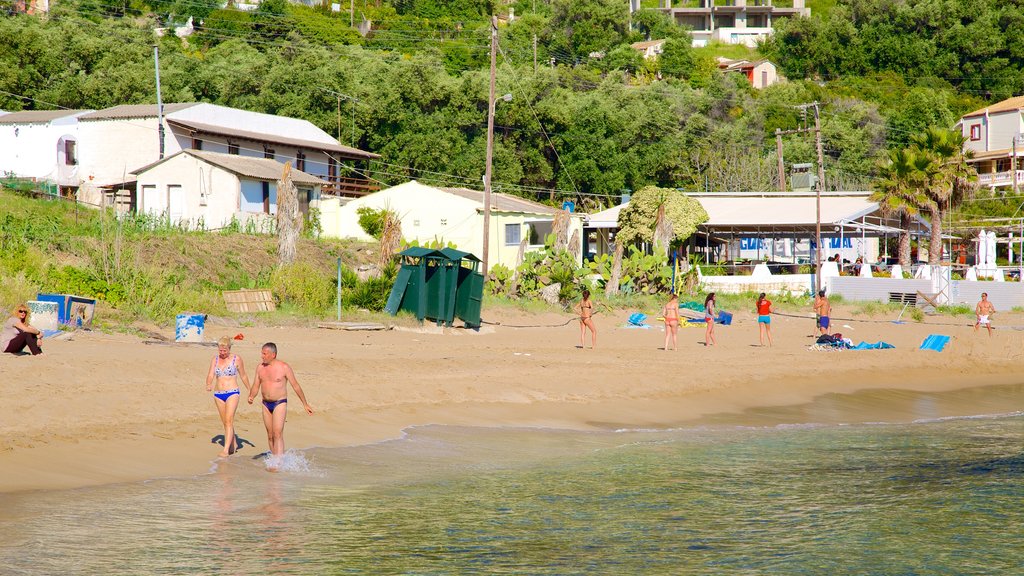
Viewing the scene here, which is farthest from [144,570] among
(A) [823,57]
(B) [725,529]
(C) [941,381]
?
(A) [823,57]

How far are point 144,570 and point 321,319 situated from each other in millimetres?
15934

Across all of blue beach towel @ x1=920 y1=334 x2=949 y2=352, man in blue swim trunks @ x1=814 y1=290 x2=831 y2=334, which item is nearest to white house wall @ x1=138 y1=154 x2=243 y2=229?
man in blue swim trunks @ x1=814 y1=290 x2=831 y2=334

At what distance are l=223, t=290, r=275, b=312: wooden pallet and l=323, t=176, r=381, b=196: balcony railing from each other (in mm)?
25139

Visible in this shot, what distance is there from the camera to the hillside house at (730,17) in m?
120

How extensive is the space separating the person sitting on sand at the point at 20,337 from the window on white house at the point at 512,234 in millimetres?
28167

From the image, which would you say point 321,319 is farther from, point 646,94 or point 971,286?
point 646,94

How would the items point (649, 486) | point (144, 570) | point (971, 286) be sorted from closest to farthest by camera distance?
point (144, 570) → point (649, 486) → point (971, 286)

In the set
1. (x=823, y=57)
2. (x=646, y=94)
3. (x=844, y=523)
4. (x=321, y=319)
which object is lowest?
(x=844, y=523)

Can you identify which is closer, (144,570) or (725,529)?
(144,570)

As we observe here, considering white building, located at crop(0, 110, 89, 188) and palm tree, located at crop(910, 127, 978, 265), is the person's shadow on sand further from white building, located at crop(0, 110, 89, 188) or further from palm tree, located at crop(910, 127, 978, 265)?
white building, located at crop(0, 110, 89, 188)

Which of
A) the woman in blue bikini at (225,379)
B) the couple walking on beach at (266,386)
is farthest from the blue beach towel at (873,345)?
the woman in blue bikini at (225,379)

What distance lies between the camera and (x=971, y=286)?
3856 centimetres

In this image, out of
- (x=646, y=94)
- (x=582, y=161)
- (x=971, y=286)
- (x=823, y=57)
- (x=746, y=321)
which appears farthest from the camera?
(x=823, y=57)

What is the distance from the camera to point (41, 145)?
1940 inches
